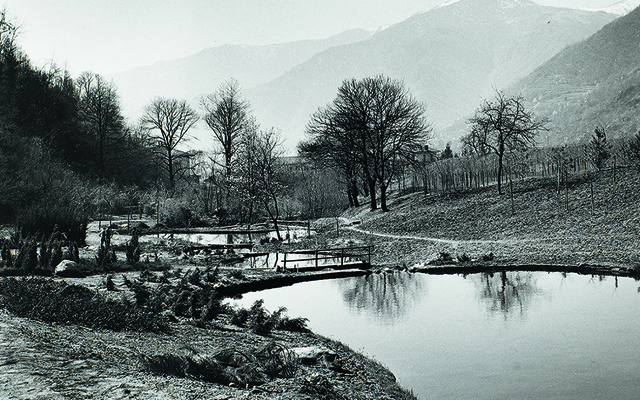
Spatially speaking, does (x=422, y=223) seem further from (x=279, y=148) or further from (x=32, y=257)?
(x=32, y=257)

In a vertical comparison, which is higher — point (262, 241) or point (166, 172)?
point (166, 172)

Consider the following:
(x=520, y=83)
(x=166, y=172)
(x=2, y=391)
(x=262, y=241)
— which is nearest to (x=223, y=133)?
(x=166, y=172)

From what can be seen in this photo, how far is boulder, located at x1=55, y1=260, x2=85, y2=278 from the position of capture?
17094 millimetres

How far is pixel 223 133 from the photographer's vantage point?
56.2 meters

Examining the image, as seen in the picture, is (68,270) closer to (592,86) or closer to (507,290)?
(507,290)

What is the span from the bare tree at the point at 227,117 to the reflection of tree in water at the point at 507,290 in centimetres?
3876

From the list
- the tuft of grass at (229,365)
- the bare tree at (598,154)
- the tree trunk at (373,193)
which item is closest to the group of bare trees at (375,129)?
the tree trunk at (373,193)

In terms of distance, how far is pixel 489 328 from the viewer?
13.0m

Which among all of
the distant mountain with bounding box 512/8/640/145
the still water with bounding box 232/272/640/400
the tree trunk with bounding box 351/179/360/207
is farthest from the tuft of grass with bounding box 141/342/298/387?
the distant mountain with bounding box 512/8/640/145

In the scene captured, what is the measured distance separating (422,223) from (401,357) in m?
23.5

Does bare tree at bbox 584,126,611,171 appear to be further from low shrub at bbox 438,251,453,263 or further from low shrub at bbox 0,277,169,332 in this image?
low shrub at bbox 0,277,169,332

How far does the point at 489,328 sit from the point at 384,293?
515 cm

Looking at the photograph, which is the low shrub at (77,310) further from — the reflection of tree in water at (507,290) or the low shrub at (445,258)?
the low shrub at (445,258)

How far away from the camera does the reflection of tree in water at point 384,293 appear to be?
Result: 15.3 meters
